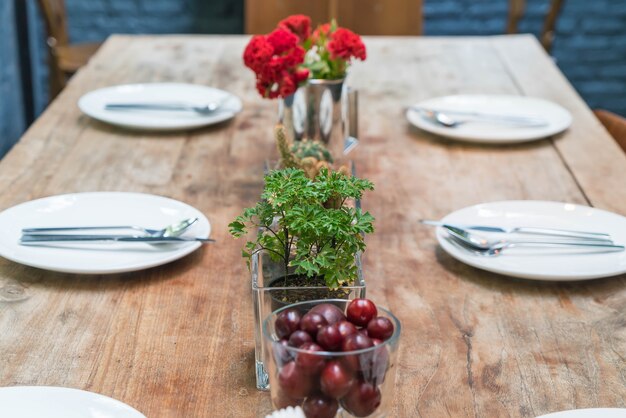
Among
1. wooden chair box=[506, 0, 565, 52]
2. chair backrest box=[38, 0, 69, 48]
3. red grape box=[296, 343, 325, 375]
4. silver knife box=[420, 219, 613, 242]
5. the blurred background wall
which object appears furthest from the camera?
the blurred background wall

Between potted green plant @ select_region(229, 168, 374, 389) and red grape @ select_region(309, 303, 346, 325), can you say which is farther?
potted green plant @ select_region(229, 168, 374, 389)

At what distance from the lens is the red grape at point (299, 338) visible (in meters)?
0.71

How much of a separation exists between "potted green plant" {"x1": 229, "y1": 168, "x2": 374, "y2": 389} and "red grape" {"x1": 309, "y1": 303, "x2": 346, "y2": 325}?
0.08 m

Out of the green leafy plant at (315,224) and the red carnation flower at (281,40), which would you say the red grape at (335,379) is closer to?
the green leafy plant at (315,224)

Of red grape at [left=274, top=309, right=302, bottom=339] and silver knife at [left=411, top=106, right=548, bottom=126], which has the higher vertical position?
red grape at [left=274, top=309, right=302, bottom=339]

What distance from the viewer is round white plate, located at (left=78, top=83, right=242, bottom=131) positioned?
5.60 feet

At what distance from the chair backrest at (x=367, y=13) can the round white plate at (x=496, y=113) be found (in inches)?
72.4

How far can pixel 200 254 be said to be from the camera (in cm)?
119

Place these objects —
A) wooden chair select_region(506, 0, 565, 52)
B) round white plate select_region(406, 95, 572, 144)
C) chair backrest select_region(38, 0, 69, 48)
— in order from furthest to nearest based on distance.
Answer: wooden chair select_region(506, 0, 565, 52)
chair backrest select_region(38, 0, 69, 48)
round white plate select_region(406, 95, 572, 144)

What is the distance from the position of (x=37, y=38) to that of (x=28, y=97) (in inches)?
18.4

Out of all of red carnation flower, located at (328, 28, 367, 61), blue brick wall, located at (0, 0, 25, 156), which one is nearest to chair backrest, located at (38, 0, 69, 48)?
blue brick wall, located at (0, 0, 25, 156)

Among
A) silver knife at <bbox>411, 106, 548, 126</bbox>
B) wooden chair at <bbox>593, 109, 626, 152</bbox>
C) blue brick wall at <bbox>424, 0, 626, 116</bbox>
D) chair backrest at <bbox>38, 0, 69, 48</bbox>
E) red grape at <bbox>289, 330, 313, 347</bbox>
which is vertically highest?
red grape at <bbox>289, 330, 313, 347</bbox>

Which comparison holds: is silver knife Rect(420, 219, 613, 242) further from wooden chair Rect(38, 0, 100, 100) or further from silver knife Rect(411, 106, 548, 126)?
wooden chair Rect(38, 0, 100, 100)

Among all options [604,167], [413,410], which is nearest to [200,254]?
[413,410]
